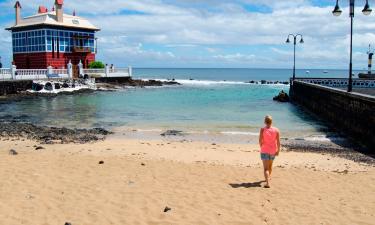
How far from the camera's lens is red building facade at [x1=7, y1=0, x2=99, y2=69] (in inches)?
2106

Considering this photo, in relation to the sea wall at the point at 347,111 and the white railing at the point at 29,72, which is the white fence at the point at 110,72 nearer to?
the white railing at the point at 29,72

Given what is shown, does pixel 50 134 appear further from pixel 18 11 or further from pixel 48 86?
pixel 18 11

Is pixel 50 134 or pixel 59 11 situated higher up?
pixel 59 11

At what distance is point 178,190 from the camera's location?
790cm

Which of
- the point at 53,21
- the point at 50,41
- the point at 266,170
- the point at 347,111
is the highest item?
the point at 53,21

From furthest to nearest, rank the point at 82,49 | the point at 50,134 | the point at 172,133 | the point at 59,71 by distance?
the point at 82,49 < the point at 59,71 < the point at 172,133 < the point at 50,134

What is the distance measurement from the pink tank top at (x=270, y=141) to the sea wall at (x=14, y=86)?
120ft

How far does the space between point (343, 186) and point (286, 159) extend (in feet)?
10.7

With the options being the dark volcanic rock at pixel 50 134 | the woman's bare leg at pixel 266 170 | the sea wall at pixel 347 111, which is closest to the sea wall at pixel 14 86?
the dark volcanic rock at pixel 50 134

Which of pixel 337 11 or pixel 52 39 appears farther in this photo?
pixel 52 39

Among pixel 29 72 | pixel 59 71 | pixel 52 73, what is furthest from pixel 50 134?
pixel 59 71

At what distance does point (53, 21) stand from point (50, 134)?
1649 inches

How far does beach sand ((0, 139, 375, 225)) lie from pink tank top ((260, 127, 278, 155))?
779 millimetres

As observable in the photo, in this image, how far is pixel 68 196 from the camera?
7.32m
